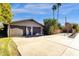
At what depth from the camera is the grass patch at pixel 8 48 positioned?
405 cm

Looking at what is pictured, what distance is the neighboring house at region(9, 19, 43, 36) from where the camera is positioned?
14.1 feet

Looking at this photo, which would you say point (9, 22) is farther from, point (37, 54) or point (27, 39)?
point (37, 54)

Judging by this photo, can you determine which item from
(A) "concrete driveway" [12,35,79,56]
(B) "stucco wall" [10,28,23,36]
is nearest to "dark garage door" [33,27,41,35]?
(A) "concrete driveway" [12,35,79,56]

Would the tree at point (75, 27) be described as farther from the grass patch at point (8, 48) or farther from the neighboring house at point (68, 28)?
the grass patch at point (8, 48)

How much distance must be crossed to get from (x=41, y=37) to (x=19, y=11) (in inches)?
29.1

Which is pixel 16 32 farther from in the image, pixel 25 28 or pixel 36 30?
pixel 36 30

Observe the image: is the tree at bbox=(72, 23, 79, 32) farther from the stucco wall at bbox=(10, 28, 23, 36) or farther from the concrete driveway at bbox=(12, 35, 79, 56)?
the stucco wall at bbox=(10, 28, 23, 36)

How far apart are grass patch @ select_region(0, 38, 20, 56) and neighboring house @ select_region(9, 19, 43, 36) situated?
21cm

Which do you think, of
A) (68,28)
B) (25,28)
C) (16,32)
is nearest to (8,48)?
(16,32)

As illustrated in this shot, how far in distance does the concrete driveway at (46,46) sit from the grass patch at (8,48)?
0.09m

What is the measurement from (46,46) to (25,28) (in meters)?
0.63

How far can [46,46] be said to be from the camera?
166 inches

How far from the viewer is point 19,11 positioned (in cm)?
421

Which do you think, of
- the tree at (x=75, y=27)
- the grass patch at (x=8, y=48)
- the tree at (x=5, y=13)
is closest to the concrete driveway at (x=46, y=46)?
the grass patch at (x=8, y=48)
